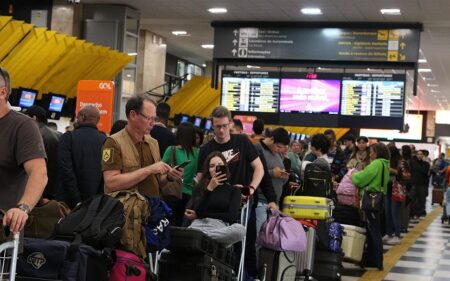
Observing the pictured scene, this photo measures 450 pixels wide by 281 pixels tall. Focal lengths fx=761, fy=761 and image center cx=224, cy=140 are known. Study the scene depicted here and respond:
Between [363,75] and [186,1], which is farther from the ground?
[186,1]

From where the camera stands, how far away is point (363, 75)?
47.3 feet

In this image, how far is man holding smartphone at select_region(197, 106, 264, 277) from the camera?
6266 millimetres

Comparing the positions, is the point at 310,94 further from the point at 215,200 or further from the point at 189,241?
the point at 189,241

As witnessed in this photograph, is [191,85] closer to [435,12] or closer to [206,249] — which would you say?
[435,12]

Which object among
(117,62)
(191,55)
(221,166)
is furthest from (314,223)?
(191,55)

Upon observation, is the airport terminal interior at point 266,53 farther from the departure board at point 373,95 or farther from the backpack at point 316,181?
the backpack at point 316,181

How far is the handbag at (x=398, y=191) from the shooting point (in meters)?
13.0

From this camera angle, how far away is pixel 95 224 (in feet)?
13.5

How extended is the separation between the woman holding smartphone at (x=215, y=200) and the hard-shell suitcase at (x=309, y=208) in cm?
169

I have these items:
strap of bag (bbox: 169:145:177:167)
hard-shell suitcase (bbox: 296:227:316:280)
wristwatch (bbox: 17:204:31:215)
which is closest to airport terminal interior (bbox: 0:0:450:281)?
hard-shell suitcase (bbox: 296:227:316:280)

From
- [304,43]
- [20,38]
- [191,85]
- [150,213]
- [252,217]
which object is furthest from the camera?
[191,85]

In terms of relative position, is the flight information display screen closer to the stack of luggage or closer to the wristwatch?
the stack of luggage

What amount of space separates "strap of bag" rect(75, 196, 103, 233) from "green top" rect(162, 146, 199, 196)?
2750mm

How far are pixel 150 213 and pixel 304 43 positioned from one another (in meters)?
10.5
